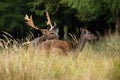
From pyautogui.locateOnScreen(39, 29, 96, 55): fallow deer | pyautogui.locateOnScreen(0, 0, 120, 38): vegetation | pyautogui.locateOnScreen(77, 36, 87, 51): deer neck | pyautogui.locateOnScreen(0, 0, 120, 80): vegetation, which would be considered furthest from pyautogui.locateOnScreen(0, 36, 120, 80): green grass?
pyautogui.locateOnScreen(0, 0, 120, 38): vegetation

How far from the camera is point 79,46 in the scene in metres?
13.8

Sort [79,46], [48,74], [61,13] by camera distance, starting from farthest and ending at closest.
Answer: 1. [61,13]
2. [79,46]
3. [48,74]

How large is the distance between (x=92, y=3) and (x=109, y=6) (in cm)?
57

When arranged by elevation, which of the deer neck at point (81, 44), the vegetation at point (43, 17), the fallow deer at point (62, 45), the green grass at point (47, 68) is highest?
the green grass at point (47, 68)

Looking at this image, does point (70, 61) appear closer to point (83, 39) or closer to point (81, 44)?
point (81, 44)

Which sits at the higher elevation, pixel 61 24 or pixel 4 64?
pixel 4 64

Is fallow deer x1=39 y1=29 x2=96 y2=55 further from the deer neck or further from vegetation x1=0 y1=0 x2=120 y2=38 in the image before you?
vegetation x1=0 y1=0 x2=120 y2=38

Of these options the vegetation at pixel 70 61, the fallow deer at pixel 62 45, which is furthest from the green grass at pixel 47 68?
the fallow deer at pixel 62 45

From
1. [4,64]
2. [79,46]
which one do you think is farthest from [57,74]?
[79,46]

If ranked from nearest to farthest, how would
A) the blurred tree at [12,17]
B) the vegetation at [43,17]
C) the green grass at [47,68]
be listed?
the green grass at [47,68]
the vegetation at [43,17]
the blurred tree at [12,17]

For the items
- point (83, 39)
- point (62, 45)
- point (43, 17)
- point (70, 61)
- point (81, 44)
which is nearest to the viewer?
point (70, 61)

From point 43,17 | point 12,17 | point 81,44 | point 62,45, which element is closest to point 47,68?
point 62,45

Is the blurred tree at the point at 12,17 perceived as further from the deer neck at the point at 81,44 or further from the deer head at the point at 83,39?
the deer neck at the point at 81,44

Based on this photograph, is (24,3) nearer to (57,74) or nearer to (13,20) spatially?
(13,20)
